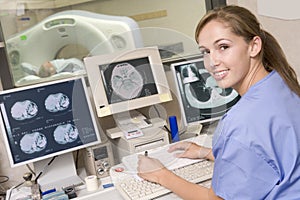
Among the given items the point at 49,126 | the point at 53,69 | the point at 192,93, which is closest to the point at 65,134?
the point at 49,126

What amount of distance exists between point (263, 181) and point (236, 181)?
7cm

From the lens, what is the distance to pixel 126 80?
1434 mm

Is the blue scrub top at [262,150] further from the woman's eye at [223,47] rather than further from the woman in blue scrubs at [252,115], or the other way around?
the woman's eye at [223,47]

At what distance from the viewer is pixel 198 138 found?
1.50m

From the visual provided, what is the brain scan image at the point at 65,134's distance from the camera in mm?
1312

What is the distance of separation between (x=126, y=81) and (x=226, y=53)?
2.02 feet

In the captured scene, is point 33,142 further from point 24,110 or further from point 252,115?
point 252,115

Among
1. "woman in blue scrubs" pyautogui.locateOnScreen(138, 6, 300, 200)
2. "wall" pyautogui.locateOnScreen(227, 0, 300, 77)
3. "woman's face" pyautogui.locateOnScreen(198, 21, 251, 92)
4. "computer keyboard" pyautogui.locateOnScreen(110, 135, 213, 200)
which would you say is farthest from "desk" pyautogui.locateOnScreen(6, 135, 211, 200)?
"wall" pyautogui.locateOnScreen(227, 0, 300, 77)

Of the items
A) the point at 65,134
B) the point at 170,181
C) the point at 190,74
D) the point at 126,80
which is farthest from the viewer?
the point at 190,74

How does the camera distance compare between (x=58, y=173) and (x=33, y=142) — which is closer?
(x=33, y=142)

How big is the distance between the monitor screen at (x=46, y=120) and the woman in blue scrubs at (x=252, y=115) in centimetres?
57

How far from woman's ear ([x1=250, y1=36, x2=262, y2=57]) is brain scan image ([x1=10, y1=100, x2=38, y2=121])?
2.79 feet

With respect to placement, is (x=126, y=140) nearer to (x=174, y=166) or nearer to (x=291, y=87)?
(x=174, y=166)

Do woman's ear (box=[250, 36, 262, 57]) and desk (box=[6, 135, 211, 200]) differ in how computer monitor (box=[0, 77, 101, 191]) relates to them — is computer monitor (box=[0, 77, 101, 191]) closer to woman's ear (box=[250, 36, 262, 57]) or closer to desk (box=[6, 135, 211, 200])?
desk (box=[6, 135, 211, 200])
